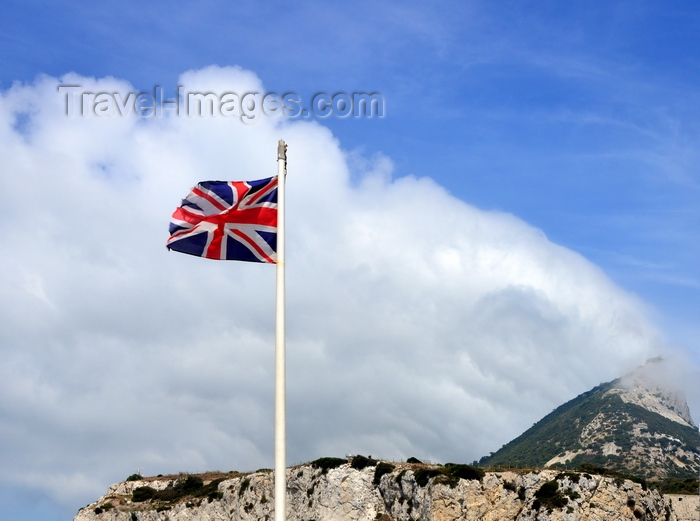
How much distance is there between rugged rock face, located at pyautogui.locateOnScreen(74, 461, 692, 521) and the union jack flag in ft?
146

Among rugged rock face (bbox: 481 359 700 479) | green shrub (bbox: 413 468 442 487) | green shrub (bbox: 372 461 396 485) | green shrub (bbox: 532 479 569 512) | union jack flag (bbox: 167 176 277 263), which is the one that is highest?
rugged rock face (bbox: 481 359 700 479)

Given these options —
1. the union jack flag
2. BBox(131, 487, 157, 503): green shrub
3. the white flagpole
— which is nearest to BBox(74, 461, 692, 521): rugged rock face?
BBox(131, 487, 157, 503): green shrub

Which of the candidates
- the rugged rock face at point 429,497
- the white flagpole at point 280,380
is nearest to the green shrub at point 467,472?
the rugged rock face at point 429,497

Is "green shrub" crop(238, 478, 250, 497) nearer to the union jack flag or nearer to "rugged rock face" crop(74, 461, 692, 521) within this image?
"rugged rock face" crop(74, 461, 692, 521)

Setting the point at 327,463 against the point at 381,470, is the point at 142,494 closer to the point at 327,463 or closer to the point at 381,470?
the point at 327,463

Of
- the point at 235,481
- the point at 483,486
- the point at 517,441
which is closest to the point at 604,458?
the point at 517,441

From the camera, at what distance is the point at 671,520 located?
2606 inches

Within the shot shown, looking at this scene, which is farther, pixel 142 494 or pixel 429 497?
pixel 142 494

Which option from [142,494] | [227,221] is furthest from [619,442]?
[227,221]

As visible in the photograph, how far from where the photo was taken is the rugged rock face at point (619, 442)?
147375 mm

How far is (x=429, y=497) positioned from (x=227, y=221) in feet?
156

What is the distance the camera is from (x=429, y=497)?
65375 mm

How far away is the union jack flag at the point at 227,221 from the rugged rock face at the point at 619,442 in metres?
118

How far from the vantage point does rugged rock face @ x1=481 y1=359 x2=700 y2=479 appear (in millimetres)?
147375
